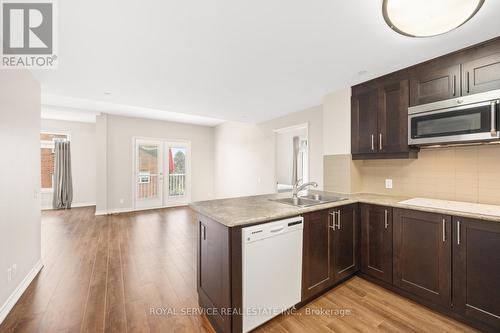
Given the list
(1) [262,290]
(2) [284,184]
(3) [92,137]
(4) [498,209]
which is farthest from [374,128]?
(3) [92,137]

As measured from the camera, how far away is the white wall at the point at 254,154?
394cm

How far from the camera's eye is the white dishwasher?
61.3 inches

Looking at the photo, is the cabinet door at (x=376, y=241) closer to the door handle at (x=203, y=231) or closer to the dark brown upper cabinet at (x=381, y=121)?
the dark brown upper cabinet at (x=381, y=121)

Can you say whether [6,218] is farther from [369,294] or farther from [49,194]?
[49,194]

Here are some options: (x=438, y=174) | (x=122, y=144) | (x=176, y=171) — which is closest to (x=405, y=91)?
(x=438, y=174)

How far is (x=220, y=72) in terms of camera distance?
8.05 ft

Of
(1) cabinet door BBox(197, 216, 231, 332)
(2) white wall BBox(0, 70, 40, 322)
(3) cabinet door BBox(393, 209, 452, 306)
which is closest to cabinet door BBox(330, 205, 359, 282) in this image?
(3) cabinet door BBox(393, 209, 452, 306)

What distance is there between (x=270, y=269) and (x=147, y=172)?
585 cm

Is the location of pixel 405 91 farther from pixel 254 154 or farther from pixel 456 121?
pixel 254 154

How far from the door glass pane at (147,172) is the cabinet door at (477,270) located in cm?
675

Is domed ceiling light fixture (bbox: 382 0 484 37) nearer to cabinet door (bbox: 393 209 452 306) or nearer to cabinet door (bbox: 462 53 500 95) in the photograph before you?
cabinet door (bbox: 462 53 500 95)

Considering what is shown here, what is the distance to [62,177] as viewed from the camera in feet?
20.1

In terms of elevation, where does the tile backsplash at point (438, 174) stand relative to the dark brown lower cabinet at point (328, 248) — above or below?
above

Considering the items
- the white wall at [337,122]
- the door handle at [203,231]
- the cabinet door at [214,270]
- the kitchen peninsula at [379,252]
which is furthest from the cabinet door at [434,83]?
the door handle at [203,231]
